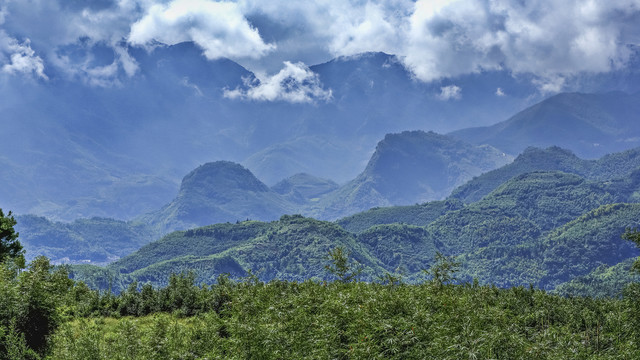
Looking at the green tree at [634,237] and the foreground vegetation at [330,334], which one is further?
the green tree at [634,237]

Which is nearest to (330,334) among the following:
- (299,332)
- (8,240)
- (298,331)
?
(299,332)

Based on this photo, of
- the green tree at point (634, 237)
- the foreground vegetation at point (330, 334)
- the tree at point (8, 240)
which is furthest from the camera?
the tree at point (8, 240)

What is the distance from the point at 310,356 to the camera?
24.5 m

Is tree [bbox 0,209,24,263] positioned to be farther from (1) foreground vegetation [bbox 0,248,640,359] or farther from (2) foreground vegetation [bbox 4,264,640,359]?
(2) foreground vegetation [bbox 4,264,640,359]

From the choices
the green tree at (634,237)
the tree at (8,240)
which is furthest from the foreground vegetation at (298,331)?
the tree at (8,240)

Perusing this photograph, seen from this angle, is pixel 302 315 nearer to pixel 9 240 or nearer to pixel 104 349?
pixel 104 349

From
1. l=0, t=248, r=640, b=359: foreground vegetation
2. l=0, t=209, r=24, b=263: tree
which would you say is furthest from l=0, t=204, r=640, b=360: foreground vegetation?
l=0, t=209, r=24, b=263: tree

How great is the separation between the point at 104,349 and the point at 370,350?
14.3 meters

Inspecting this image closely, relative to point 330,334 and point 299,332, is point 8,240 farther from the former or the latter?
point 330,334

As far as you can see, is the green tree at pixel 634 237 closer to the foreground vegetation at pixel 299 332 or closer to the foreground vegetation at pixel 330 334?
the foreground vegetation at pixel 330 334

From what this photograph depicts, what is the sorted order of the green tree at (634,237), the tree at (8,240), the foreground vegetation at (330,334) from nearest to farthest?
the foreground vegetation at (330,334) → the green tree at (634,237) → the tree at (8,240)

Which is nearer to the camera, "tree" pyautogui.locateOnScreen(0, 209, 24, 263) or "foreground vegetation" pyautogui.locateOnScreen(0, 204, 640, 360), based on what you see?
"foreground vegetation" pyautogui.locateOnScreen(0, 204, 640, 360)

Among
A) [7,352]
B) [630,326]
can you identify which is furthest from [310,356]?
[630,326]

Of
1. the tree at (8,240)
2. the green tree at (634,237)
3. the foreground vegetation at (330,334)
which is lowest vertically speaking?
the foreground vegetation at (330,334)
